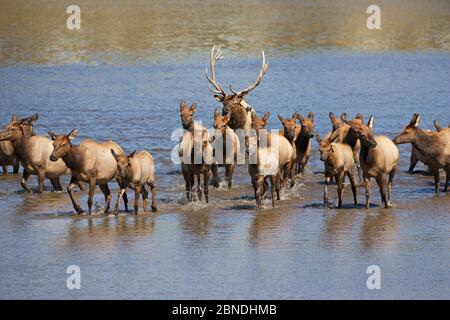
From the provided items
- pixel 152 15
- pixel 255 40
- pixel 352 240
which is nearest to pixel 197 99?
pixel 255 40

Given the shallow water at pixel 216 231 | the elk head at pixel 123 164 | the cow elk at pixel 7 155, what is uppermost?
the elk head at pixel 123 164

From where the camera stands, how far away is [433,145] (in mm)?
20109

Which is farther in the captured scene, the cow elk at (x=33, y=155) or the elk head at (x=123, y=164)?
the cow elk at (x=33, y=155)

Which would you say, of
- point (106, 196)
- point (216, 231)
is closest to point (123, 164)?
point (106, 196)

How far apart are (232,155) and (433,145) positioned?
10.5 ft

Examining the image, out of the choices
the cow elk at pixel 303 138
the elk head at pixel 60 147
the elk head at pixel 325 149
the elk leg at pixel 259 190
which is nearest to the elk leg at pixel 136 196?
the elk head at pixel 60 147

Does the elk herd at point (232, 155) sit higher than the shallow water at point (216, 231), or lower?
higher

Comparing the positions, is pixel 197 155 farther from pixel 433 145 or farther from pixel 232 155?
pixel 433 145

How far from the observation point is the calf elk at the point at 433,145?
20.1 metres

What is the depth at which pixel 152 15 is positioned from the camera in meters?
54.2

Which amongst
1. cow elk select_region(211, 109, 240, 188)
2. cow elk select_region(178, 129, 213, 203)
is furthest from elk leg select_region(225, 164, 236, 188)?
cow elk select_region(178, 129, 213, 203)

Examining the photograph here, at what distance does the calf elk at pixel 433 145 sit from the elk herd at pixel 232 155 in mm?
16

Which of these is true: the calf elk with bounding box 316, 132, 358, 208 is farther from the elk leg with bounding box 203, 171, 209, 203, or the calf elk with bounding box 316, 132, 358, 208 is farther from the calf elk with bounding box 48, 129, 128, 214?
the calf elk with bounding box 48, 129, 128, 214

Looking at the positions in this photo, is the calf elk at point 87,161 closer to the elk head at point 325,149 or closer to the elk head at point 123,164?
the elk head at point 123,164
